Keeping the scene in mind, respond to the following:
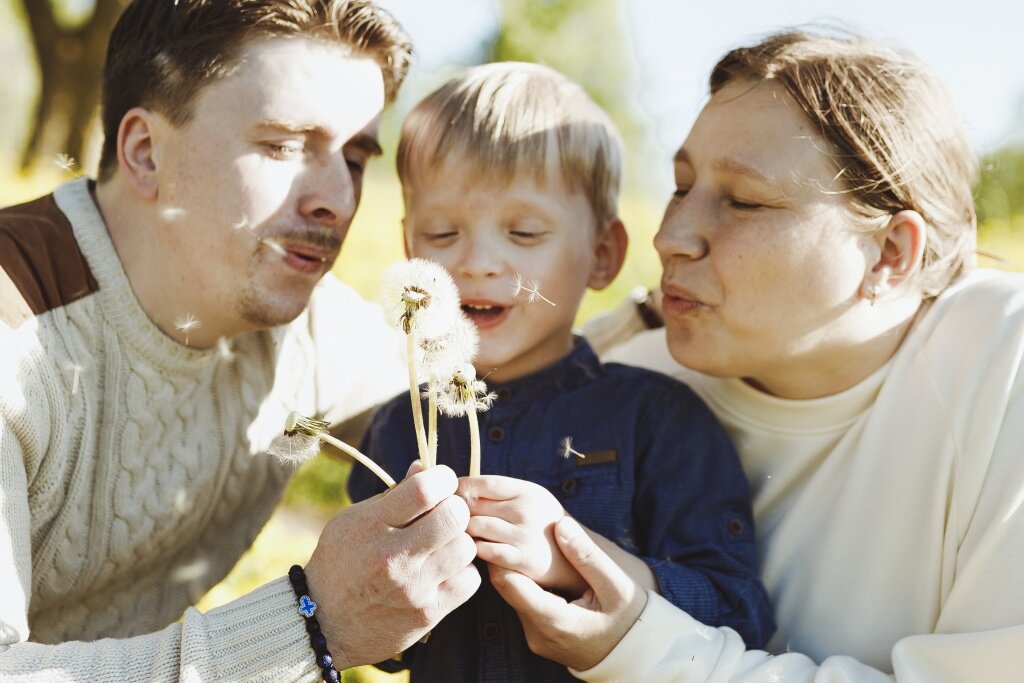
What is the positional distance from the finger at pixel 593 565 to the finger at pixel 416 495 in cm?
29

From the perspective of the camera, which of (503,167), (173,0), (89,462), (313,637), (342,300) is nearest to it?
(313,637)

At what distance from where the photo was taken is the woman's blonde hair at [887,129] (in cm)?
235

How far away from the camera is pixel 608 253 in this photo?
2783 millimetres

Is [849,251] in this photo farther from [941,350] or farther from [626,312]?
[626,312]

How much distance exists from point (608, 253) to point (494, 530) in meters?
1.09

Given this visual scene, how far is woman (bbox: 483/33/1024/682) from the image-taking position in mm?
2121

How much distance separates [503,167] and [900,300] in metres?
1.09

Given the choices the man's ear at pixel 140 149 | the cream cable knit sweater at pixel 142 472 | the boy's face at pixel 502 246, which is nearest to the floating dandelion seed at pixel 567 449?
the boy's face at pixel 502 246

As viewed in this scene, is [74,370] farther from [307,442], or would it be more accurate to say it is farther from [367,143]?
[367,143]

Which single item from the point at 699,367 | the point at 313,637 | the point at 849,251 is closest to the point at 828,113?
the point at 849,251

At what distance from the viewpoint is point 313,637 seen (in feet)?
6.66

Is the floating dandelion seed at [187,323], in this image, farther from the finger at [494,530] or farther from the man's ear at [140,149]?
the finger at [494,530]

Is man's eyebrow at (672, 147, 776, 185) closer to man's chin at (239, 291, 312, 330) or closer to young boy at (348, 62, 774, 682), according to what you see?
young boy at (348, 62, 774, 682)

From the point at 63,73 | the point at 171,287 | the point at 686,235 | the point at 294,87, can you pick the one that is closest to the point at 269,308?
the point at 171,287
